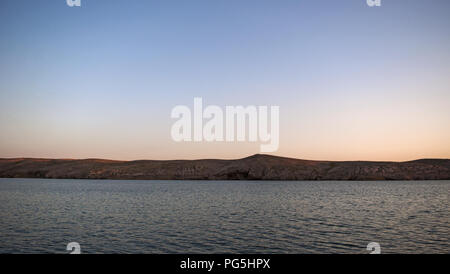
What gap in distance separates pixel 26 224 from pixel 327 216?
3587 cm

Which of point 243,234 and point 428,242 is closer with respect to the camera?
point 428,242

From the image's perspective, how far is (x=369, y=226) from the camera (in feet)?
111

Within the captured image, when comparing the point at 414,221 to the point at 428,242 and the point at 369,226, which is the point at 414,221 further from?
the point at 428,242

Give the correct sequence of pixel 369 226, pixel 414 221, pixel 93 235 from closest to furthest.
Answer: pixel 93 235, pixel 369 226, pixel 414 221

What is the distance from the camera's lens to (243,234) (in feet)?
96.1
